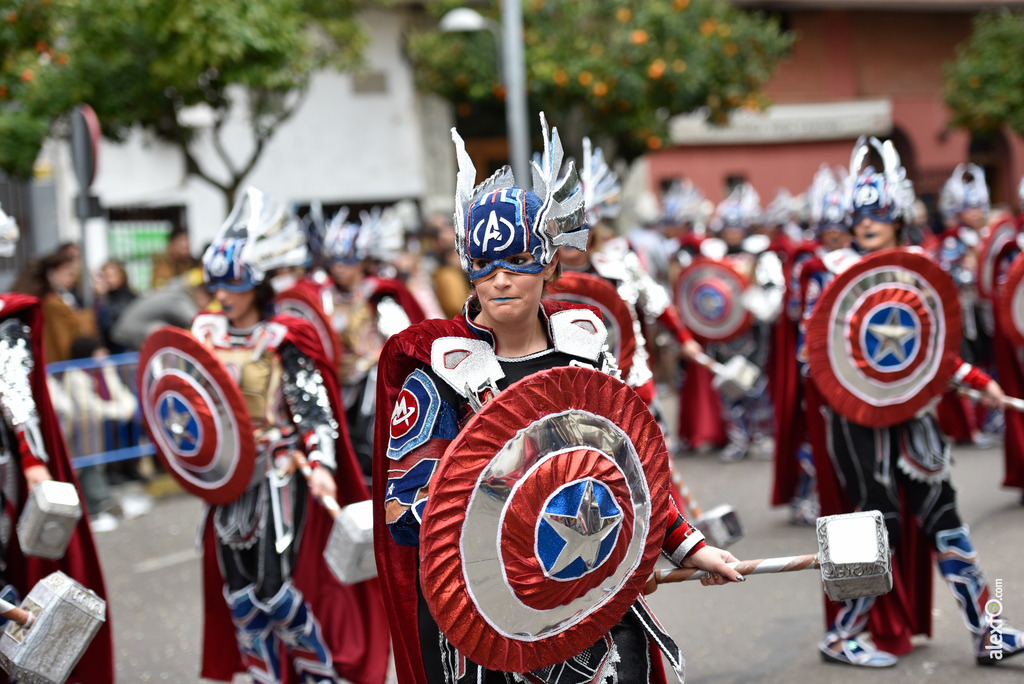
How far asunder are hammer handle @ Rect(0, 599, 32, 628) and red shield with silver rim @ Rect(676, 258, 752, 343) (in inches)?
282

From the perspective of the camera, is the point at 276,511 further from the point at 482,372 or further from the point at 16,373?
the point at 482,372

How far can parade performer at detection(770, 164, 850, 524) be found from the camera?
6.55 metres

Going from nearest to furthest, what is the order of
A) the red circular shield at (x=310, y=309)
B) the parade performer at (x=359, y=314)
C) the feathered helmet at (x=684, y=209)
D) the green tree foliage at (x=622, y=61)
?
the red circular shield at (x=310, y=309)
the parade performer at (x=359, y=314)
the feathered helmet at (x=684, y=209)
the green tree foliage at (x=622, y=61)

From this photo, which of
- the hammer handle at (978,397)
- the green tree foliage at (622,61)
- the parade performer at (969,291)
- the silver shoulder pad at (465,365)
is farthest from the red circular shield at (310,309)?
the green tree foliage at (622,61)

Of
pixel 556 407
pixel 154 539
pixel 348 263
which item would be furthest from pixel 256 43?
pixel 556 407

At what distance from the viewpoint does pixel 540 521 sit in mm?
2697

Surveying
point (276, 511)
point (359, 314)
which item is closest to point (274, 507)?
point (276, 511)

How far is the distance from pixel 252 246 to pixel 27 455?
47.9 inches

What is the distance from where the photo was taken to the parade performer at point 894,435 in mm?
4754

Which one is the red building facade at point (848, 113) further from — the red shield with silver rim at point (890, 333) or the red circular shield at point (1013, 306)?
the red shield with silver rim at point (890, 333)

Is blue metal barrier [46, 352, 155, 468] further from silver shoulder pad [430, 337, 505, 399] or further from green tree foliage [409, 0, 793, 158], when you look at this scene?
green tree foliage [409, 0, 793, 158]

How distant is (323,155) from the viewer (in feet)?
61.3

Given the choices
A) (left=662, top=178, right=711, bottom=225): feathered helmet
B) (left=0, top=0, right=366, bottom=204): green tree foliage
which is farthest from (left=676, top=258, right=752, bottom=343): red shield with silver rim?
(left=0, top=0, right=366, bottom=204): green tree foliage

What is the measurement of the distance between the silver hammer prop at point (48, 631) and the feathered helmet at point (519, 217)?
5.56 ft
